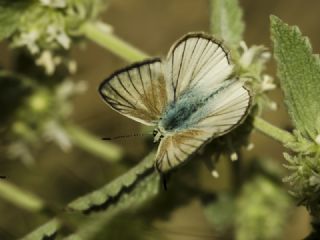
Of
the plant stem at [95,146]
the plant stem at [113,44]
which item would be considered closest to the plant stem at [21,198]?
the plant stem at [95,146]

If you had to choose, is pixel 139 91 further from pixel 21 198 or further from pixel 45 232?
pixel 21 198

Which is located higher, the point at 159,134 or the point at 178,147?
the point at 159,134

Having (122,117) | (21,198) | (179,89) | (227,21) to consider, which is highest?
(122,117)

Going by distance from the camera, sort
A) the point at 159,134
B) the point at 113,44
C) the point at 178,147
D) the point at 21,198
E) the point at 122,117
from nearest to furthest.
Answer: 1. the point at 178,147
2. the point at 159,134
3. the point at 113,44
4. the point at 21,198
5. the point at 122,117

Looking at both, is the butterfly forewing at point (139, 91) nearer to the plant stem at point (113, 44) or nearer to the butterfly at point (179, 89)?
the butterfly at point (179, 89)

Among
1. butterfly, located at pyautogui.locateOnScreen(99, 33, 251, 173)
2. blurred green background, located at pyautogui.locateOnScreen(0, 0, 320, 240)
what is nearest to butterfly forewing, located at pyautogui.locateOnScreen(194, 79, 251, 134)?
butterfly, located at pyautogui.locateOnScreen(99, 33, 251, 173)

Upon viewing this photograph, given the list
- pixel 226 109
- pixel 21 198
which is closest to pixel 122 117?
pixel 21 198

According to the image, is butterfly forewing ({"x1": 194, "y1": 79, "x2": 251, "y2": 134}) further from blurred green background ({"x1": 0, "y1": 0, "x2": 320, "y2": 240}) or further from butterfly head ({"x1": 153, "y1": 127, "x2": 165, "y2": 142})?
blurred green background ({"x1": 0, "y1": 0, "x2": 320, "y2": 240})
